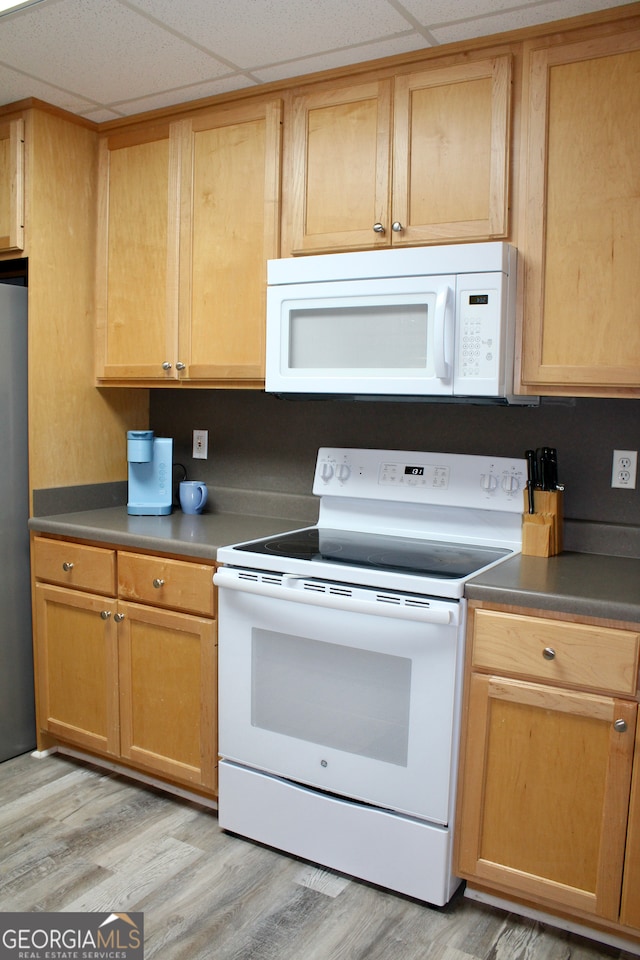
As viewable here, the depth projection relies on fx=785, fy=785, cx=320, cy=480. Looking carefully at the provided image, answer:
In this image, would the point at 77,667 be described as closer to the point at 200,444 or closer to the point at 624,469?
the point at 200,444

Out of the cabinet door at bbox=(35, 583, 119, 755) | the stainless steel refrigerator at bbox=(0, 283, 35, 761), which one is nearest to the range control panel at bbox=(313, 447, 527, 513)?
the cabinet door at bbox=(35, 583, 119, 755)

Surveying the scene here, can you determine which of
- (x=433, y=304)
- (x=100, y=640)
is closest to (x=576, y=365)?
(x=433, y=304)

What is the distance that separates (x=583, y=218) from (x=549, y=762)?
1.33 m

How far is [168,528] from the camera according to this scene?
2555 mm

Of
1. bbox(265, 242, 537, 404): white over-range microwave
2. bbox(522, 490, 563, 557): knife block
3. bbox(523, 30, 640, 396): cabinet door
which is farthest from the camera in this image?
bbox(522, 490, 563, 557): knife block

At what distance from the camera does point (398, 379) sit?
2.16 m

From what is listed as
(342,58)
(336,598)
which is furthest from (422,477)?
(342,58)

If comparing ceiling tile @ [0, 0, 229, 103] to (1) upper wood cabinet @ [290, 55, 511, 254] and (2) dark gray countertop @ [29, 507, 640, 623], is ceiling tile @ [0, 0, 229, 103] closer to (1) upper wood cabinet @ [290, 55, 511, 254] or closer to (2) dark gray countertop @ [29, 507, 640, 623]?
(1) upper wood cabinet @ [290, 55, 511, 254]

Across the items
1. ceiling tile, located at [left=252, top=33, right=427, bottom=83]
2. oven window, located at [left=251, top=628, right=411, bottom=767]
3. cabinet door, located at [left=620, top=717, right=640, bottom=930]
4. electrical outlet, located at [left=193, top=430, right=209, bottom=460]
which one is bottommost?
cabinet door, located at [left=620, top=717, right=640, bottom=930]

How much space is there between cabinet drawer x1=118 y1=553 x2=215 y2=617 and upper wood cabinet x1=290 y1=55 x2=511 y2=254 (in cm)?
102

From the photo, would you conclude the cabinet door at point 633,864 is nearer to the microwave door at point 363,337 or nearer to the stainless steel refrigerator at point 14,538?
the microwave door at point 363,337

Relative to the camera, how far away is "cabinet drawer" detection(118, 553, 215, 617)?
7.48 ft

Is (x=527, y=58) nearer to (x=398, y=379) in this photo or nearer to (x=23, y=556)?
(x=398, y=379)

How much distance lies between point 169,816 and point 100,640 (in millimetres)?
586
